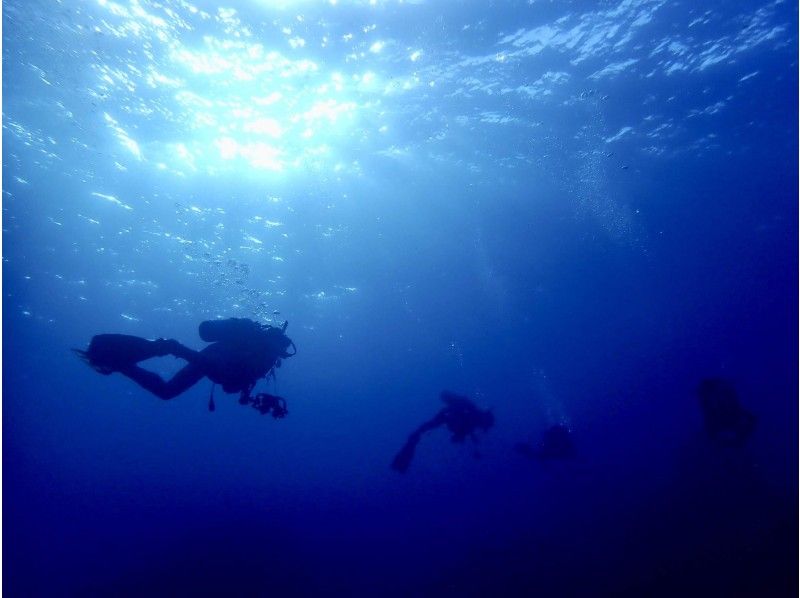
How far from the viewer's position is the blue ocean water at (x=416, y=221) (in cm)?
1123

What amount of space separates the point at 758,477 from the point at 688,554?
616cm

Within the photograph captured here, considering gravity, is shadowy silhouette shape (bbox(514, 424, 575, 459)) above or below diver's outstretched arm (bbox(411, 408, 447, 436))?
above

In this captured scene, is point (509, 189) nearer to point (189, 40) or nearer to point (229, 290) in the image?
point (189, 40)

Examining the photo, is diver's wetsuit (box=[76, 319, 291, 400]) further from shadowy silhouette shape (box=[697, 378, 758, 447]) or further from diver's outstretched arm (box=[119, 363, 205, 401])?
shadowy silhouette shape (box=[697, 378, 758, 447])

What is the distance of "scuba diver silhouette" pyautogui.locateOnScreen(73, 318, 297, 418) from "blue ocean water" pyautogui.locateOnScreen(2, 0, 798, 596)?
25.7ft

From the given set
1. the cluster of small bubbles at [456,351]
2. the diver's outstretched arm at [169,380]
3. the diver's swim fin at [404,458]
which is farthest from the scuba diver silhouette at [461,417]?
the cluster of small bubbles at [456,351]

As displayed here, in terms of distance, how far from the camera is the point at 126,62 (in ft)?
36.0

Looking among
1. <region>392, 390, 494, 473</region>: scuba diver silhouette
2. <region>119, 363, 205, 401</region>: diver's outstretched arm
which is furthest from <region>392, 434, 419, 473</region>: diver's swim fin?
<region>119, 363, 205, 401</region>: diver's outstretched arm

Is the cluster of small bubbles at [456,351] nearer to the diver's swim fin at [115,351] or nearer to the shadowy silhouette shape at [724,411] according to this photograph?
the shadowy silhouette shape at [724,411]

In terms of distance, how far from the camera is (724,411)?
1199cm

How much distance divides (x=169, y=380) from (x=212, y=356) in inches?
25.1

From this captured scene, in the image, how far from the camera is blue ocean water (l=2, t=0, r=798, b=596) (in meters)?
11.2

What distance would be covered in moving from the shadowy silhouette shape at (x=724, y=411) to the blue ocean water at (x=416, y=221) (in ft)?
16.9

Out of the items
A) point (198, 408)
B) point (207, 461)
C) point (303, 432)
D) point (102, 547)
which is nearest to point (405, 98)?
point (102, 547)
